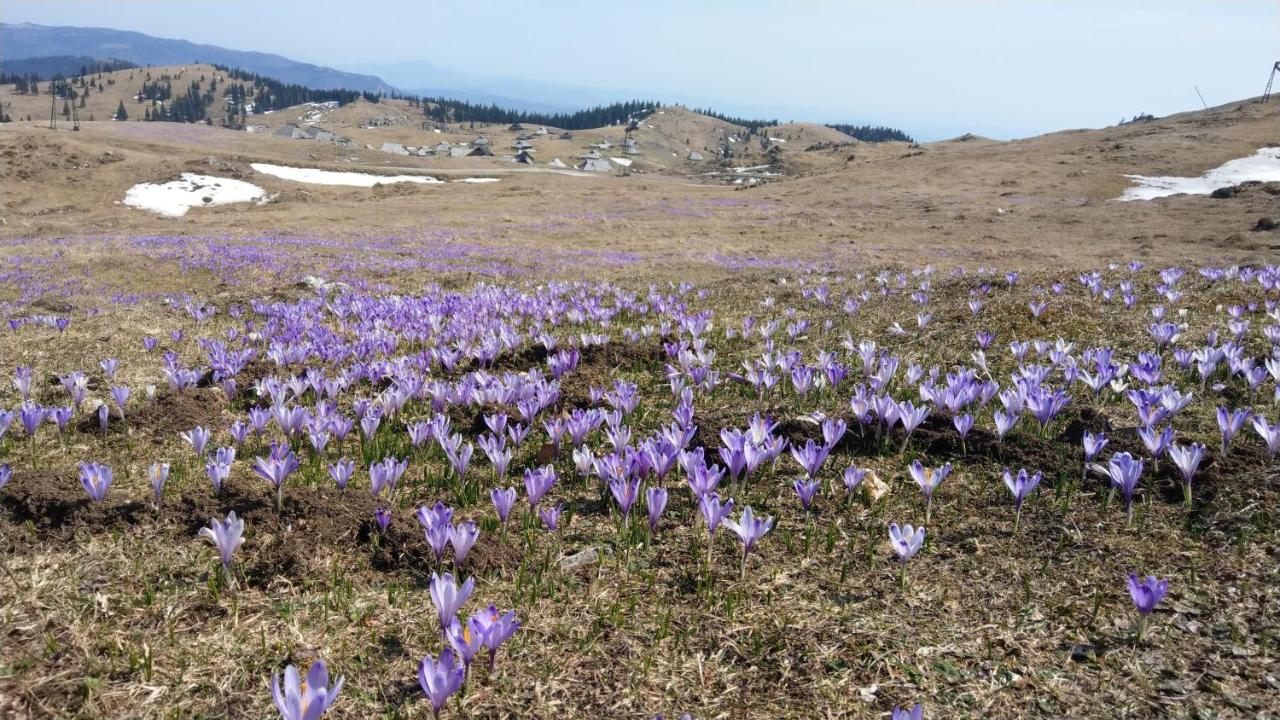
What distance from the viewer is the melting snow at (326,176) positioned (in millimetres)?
62500

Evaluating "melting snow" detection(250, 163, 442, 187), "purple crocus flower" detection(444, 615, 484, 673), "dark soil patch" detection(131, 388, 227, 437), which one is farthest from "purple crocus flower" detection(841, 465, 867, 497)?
"melting snow" detection(250, 163, 442, 187)

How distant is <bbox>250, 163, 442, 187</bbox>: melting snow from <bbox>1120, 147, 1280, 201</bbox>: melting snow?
57729 millimetres

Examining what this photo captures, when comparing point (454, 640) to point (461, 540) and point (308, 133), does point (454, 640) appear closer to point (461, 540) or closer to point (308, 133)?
point (461, 540)

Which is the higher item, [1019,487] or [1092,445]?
[1092,445]

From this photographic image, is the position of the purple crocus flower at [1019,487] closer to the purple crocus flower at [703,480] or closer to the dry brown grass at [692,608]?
the dry brown grass at [692,608]

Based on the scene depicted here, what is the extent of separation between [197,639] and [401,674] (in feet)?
2.75

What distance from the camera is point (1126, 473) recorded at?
3.32m

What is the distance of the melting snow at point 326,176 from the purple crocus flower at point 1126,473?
214 ft

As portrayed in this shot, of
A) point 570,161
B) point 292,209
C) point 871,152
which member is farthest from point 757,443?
point 570,161

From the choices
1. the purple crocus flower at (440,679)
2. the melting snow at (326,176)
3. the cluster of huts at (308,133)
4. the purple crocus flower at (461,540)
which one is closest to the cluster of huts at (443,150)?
the cluster of huts at (308,133)

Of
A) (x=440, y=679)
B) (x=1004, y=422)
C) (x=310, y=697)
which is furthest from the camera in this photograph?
(x=1004, y=422)

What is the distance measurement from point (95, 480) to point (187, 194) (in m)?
49.7

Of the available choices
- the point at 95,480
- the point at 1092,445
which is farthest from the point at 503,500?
the point at 1092,445

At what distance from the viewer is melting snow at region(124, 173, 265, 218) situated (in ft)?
136
